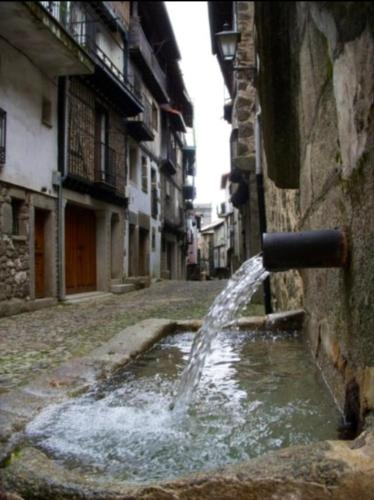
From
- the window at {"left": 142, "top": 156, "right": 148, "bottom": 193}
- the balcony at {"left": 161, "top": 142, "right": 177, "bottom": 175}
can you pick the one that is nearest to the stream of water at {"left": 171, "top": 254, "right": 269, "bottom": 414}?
the window at {"left": 142, "top": 156, "right": 148, "bottom": 193}

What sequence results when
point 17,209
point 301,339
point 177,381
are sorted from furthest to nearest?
point 17,209 → point 301,339 → point 177,381

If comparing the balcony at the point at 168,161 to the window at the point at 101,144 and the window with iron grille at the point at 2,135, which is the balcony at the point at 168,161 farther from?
the window with iron grille at the point at 2,135

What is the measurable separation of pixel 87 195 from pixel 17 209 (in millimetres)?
3055

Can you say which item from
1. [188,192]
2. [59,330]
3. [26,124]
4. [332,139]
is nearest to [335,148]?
[332,139]

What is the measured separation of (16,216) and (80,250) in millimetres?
3441

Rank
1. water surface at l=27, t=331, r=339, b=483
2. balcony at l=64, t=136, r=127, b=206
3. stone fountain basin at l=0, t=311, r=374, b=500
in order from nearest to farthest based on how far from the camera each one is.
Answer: stone fountain basin at l=0, t=311, r=374, b=500 < water surface at l=27, t=331, r=339, b=483 < balcony at l=64, t=136, r=127, b=206

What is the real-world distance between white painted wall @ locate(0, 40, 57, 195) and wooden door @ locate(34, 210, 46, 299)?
1.81 ft

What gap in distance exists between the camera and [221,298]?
363cm

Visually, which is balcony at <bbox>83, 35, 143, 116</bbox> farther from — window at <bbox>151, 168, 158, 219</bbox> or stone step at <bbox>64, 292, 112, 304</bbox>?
stone step at <bbox>64, 292, 112, 304</bbox>

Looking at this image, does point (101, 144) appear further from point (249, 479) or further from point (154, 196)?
point (249, 479)

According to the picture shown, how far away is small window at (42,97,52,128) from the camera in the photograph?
9744 millimetres

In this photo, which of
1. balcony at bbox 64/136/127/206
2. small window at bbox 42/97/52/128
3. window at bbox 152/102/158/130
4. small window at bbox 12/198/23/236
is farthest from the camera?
window at bbox 152/102/158/130

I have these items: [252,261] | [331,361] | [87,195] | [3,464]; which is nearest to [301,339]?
[252,261]

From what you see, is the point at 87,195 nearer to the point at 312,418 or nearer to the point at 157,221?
the point at 157,221
